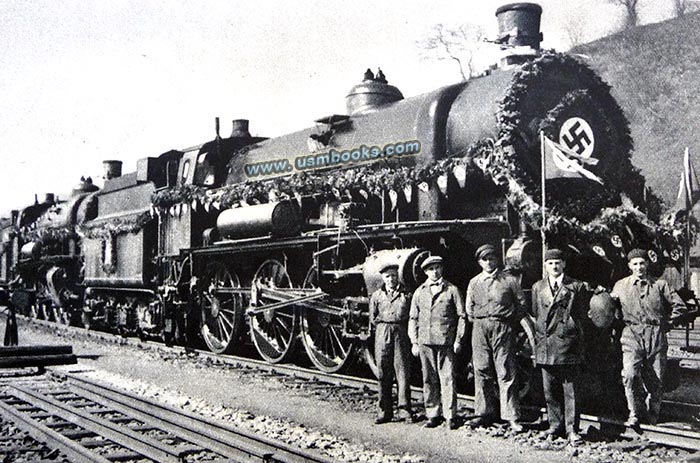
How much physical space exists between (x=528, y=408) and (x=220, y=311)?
6.13 meters

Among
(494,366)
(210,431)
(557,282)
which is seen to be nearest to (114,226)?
(210,431)

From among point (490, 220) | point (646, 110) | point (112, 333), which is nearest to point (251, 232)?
point (490, 220)

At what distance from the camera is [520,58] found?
8.09 m

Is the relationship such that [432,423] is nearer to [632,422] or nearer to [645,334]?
[632,422]

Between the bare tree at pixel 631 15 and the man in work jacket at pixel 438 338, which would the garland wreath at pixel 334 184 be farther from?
the bare tree at pixel 631 15

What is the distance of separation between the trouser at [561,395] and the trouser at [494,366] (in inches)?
13.0

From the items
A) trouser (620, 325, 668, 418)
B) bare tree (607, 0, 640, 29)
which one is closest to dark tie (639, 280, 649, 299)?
trouser (620, 325, 668, 418)

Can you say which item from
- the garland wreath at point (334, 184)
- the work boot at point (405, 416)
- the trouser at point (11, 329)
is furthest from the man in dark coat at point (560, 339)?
the trouser at point (11, 329)

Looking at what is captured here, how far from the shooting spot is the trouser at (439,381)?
6.33m

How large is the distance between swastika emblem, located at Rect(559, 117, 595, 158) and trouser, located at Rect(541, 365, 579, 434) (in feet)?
8.72

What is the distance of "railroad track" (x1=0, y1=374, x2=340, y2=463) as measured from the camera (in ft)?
17.8

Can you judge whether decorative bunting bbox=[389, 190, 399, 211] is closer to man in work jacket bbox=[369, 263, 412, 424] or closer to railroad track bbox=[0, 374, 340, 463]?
man in work jacket bbox=[369, 263, 412, 424]

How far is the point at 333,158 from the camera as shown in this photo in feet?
31.2

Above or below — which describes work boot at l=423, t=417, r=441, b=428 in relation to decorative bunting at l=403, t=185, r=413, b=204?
below
